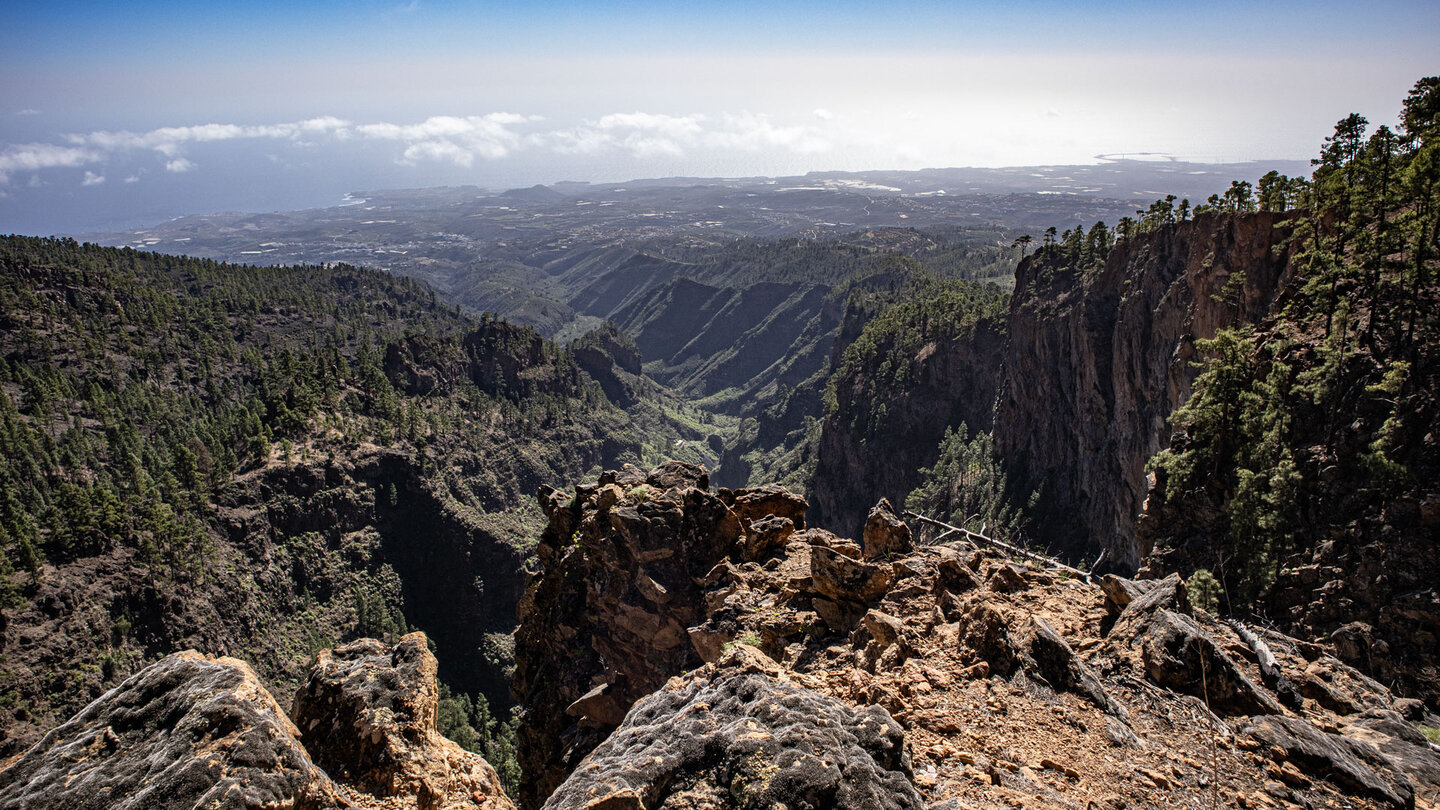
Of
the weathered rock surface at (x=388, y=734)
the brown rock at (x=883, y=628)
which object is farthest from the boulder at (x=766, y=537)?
the weathered rock surface at (x=388, y=734)

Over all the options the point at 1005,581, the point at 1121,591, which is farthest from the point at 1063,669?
the point at 1005,581

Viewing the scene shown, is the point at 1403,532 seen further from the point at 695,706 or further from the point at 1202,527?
the point at 695,706

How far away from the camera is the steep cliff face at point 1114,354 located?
117ft

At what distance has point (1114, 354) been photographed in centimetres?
5578

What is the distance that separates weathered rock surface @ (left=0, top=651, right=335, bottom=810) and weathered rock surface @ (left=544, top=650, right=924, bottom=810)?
2964 mm

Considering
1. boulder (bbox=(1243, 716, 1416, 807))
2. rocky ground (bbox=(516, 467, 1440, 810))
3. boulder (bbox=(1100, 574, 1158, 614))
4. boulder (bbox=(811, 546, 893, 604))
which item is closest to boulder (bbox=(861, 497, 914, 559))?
rocky ground (bbox=(516, 467, 1440, 810))

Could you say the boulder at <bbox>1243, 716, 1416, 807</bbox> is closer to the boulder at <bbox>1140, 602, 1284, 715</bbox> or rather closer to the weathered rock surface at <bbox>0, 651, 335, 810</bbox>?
the boulder at <bbox>1140, 602, 1284, 715</bbox>

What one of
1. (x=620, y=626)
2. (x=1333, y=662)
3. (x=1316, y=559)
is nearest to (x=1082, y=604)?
(x=1333, y=662)

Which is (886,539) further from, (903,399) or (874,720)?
(903,399)

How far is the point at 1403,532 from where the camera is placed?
18.9m

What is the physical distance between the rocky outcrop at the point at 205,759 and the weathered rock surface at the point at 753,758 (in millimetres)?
2872

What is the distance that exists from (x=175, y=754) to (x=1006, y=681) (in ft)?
37.7

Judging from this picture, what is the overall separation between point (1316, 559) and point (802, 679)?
18365 mm

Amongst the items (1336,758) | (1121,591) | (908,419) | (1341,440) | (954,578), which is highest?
(1341,440)
